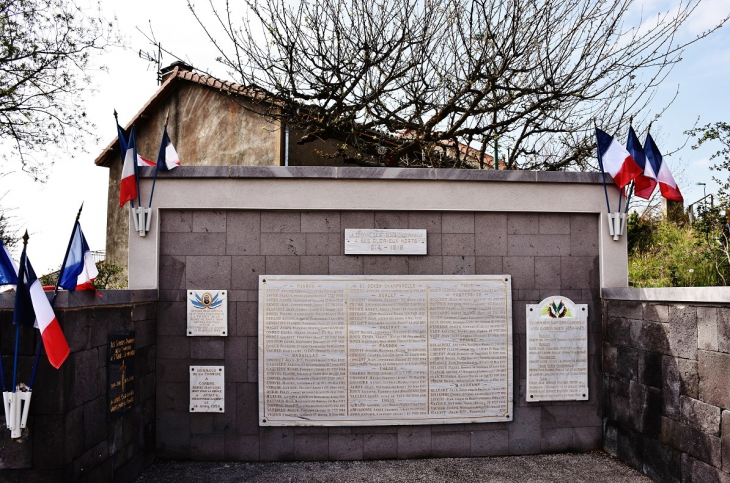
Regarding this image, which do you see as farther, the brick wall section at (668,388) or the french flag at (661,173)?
the french flag at (661,173)

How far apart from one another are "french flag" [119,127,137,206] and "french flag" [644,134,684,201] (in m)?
5.19

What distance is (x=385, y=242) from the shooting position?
4.94 meters

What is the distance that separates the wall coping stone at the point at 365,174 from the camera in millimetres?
4863

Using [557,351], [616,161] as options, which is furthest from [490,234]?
[616,161]

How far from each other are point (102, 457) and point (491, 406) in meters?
3.47

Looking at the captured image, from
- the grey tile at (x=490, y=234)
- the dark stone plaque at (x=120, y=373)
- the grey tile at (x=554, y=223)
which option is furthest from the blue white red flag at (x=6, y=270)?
the grey tile at (x=554, y=223)

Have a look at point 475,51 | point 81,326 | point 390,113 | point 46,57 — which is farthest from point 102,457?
point 46,57

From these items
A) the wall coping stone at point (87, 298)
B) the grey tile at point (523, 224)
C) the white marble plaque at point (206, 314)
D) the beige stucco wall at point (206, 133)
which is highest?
the beige stucco wall at point (206, 133)

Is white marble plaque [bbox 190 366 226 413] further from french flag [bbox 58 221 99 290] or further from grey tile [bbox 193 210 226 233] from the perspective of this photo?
french flag [bbox 58 221 99 290]

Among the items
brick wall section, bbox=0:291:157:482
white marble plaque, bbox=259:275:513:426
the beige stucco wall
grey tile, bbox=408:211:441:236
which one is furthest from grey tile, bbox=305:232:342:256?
the beige stucco wall

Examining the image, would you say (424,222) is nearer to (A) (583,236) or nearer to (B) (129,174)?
(A) (583,236)

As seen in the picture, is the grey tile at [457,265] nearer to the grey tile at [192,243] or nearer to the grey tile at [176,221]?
the grey tile at [192,243]

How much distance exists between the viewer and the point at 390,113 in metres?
9.05

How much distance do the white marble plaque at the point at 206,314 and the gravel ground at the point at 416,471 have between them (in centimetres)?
125
